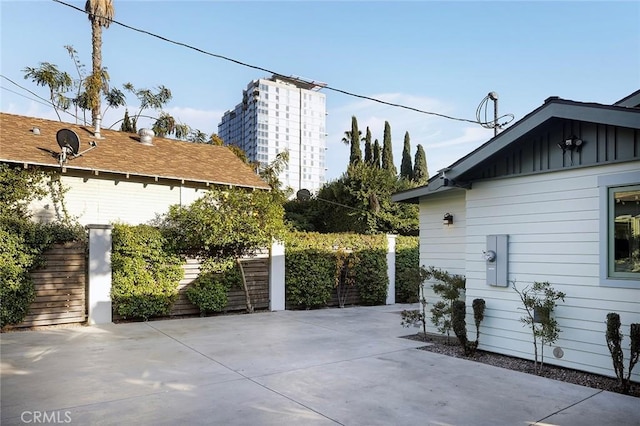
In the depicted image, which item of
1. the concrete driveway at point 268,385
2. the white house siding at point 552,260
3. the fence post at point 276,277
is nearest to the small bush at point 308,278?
the fence post at point 276,277

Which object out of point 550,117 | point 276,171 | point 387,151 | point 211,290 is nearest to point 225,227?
point 211,290

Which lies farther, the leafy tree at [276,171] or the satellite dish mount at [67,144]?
the leafy tree at [276,171]

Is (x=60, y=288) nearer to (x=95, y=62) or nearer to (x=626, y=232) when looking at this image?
(x=626, y=232)

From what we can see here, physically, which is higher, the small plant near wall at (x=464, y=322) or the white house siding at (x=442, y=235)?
the white house siding at (x=442, y=235)

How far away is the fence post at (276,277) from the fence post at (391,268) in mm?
3278

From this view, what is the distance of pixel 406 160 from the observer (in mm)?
33344

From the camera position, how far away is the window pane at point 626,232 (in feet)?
14.9

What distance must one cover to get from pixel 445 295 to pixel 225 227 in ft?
15.7

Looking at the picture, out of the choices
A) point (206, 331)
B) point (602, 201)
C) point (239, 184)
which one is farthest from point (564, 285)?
point (239, 184)

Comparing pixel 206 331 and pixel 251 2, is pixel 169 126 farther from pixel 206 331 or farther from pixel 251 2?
pixel 206 331

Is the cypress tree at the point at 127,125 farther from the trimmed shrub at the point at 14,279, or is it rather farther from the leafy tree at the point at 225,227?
the trimmed shrub at the point at 14,279

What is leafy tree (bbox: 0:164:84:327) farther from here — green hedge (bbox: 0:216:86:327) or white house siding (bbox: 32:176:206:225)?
white house siding (bbox: 32:176:206:225)

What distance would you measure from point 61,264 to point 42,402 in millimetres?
4588

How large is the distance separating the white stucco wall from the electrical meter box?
0.24ft
